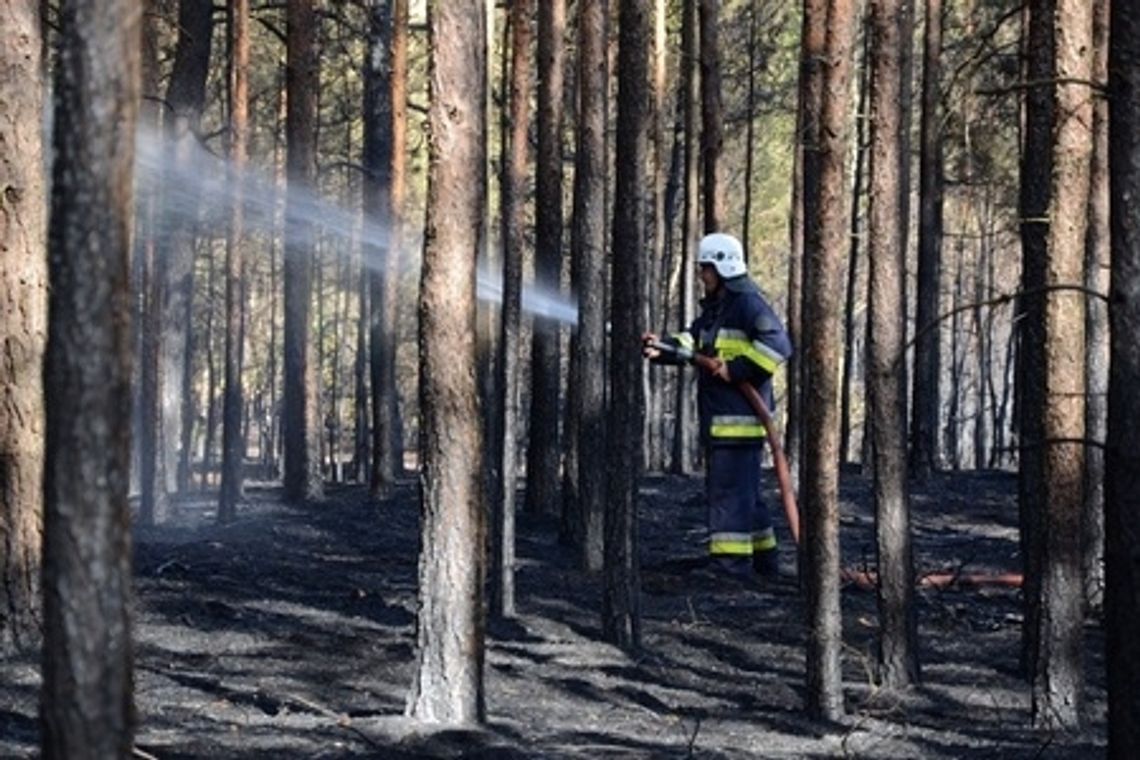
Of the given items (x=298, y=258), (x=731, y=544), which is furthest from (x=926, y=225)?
(x=731, y=544)

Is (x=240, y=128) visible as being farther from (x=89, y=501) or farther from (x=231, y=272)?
(x=89, y=501)

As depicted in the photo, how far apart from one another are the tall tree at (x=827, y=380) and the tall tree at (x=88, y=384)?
5.82m

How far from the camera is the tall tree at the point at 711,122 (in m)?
21.5

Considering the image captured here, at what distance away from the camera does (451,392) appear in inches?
392

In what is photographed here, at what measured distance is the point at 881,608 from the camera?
1167cm

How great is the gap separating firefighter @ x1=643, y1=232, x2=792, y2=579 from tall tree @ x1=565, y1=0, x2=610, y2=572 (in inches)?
44.2

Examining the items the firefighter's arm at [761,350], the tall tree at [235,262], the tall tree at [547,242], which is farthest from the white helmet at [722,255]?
the tall tree at [235,262]

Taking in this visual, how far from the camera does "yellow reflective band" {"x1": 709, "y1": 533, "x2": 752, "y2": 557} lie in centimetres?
1524

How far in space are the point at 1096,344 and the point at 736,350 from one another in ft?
11.1

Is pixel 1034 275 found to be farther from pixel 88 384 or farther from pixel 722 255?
pixel 88 384

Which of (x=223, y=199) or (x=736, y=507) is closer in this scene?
(x=736, y=507)

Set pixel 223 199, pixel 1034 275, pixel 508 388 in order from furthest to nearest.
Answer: pixel 223 199
pixel 508 388
pixel 1034 275

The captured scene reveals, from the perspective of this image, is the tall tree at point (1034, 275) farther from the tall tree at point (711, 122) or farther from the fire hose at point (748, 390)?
the tall tree at point (711, 122)

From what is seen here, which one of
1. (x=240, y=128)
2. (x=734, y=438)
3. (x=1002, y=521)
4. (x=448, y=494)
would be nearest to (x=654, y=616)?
(x=734, y=438)
